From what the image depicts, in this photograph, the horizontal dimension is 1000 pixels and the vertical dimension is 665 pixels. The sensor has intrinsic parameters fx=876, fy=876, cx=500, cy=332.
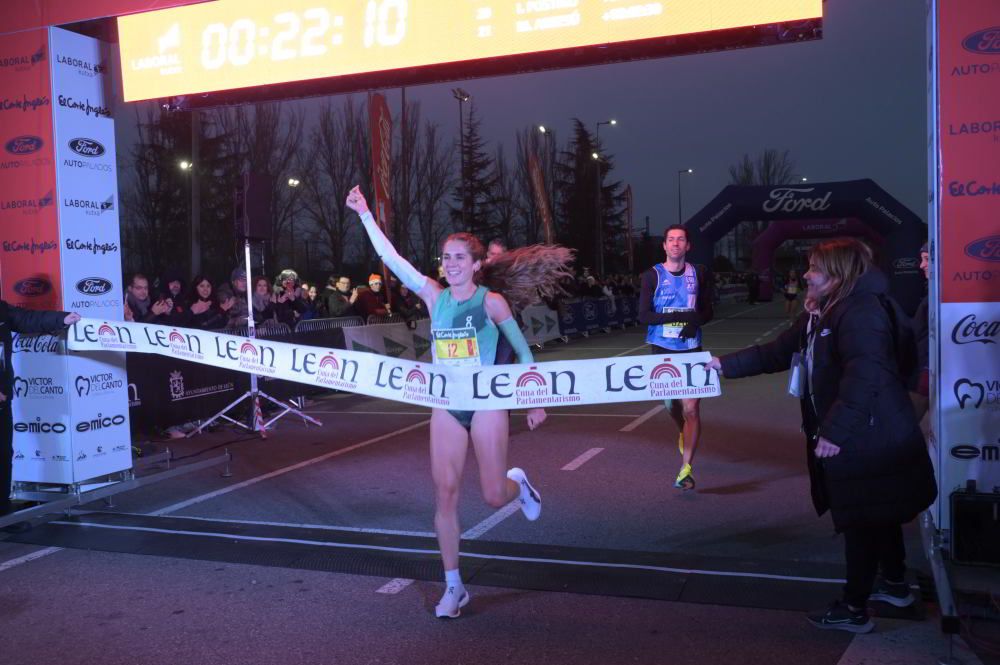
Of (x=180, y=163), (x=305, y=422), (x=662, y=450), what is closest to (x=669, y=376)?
(x=662, y=450)

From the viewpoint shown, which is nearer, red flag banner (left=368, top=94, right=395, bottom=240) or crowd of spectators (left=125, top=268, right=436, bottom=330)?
crowd of spectators (left=125, top=268, right=436, bottom=330)

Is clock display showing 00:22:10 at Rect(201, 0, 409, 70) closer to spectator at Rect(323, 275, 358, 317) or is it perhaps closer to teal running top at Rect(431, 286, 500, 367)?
teal running top at Rect(431, 286, 500, 367)

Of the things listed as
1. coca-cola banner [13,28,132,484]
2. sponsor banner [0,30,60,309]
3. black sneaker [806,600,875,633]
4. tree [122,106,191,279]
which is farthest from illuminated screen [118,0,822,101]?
tree [122,106,191,279]

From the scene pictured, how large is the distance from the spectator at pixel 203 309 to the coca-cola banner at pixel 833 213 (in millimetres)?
14149

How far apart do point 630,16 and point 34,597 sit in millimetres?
5603

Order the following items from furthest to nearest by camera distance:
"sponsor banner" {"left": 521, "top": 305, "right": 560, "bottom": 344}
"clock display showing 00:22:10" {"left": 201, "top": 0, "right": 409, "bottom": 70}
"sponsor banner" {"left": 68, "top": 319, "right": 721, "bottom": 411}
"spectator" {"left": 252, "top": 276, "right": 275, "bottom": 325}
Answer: "sponsor banner" {"left": 521, "top": 305, "right": 560, "bottom": 344} → "spectator" {"left": 252, "top": 276, "right": 275, "bottom": 325} → "clock display showing 00:22:10" {"left": 201, "top": 0, "right": 409, "bottom": 70} → "sponsor banner" {"left": 68, "top": 319, "right": 721, "bottom": 411}

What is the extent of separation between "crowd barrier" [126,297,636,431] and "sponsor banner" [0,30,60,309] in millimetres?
2805

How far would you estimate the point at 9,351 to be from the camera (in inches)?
254

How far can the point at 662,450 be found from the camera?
30.3 feet

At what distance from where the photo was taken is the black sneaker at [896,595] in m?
4.67

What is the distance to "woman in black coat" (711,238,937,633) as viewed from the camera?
→ 4.03 meters

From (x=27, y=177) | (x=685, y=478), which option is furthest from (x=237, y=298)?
(x=685, y=478)

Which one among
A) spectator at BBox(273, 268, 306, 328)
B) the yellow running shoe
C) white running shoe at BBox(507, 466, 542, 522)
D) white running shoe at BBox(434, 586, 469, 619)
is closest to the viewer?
white running shoe at BBox(434, 586, 469, 619)

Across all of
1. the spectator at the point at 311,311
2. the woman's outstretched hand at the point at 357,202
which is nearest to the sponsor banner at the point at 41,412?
the woman's outstretched hand at the point at 357,202
